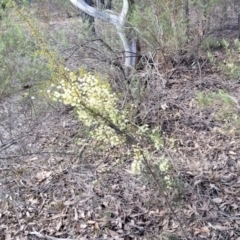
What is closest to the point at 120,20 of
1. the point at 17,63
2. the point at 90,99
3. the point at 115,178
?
the point at 17,63

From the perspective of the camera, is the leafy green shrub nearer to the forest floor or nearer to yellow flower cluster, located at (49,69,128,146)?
the forest floor

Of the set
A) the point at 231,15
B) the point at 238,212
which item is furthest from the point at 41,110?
the point at 231,15

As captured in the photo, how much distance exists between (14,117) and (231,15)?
3.82 metres

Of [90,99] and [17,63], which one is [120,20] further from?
[90,99]

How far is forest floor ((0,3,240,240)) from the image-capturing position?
123 inches

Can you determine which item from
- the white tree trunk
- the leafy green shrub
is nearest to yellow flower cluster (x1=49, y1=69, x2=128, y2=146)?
the leafy green shrub

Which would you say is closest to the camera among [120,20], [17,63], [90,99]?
[90,99]

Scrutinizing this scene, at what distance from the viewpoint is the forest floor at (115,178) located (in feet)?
10.3

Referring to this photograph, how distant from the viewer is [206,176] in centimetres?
352

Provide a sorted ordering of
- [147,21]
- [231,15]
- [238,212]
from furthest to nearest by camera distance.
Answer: [231,15] < [147,21] < [238,212]

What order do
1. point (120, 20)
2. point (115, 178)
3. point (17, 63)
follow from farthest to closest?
point (120, 20), point (17, 63), point (115, 178)

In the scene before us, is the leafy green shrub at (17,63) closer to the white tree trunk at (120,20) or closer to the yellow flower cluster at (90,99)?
the white tree trunk at (120,20)

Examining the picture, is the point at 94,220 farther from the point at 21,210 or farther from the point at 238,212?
the point at 238,212

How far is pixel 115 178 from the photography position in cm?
369
